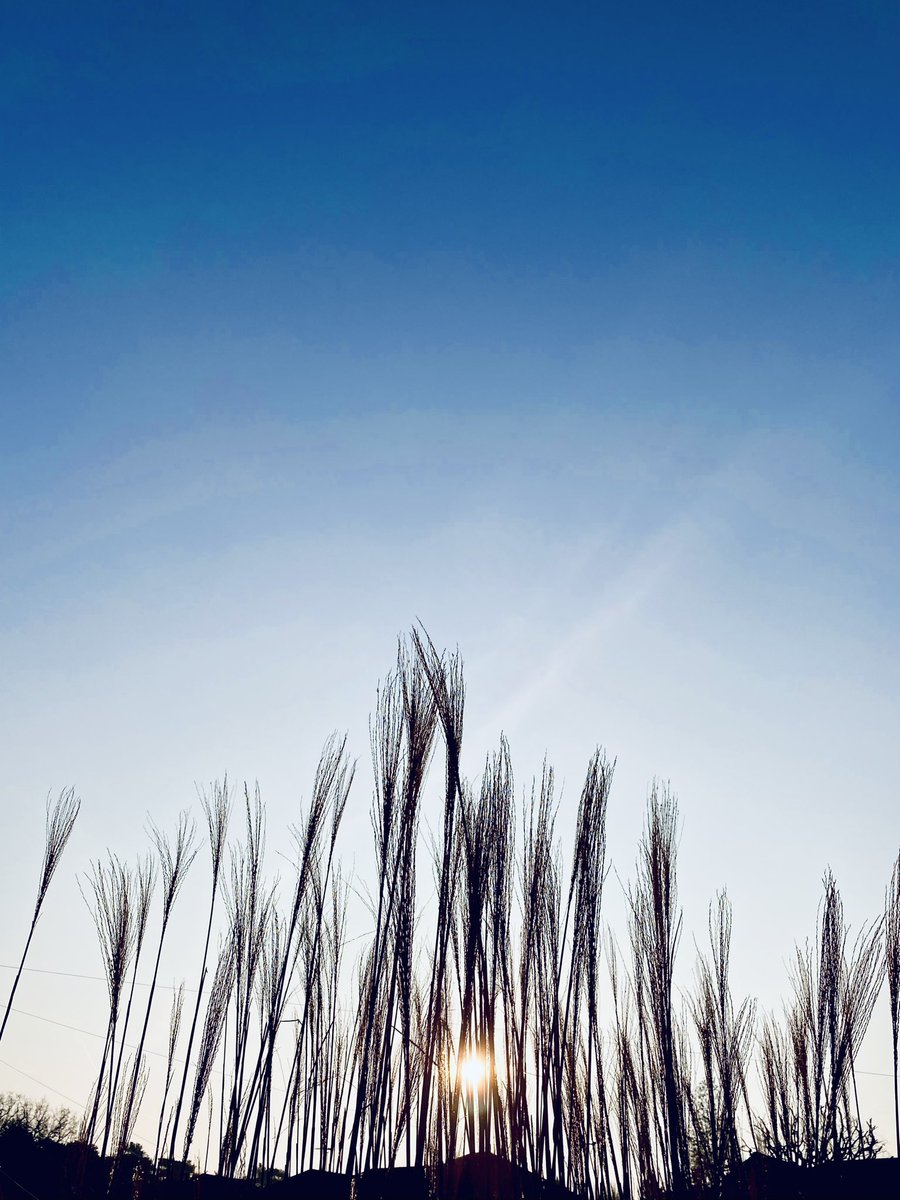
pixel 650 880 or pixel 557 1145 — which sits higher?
pixel 650 880

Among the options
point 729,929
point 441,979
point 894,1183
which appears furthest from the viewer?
point 729,929

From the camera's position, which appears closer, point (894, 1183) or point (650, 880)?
point (650, 880)

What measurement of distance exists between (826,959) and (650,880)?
239 centimetres

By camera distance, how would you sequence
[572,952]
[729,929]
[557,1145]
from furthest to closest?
[729,929]
[572,952]
[557,1145]

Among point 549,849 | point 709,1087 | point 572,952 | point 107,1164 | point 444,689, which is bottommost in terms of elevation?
point 107,1164

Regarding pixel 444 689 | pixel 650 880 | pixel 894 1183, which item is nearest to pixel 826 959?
pixel 894 1183

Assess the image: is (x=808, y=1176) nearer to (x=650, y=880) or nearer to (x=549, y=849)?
A: (x=650, y=880)

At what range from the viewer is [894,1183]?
6.92m

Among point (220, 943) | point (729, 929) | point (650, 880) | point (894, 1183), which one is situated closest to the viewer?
point (650, 880)

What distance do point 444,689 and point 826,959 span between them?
17.3 feet

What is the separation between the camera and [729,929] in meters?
8.50

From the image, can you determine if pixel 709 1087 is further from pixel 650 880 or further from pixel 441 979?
pixel 441 979

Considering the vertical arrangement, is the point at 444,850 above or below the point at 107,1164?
above

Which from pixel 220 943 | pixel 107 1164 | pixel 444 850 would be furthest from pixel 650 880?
pixel 107 1164
